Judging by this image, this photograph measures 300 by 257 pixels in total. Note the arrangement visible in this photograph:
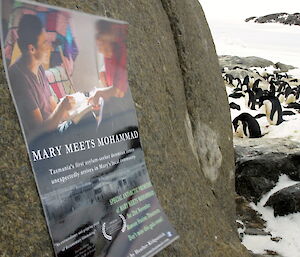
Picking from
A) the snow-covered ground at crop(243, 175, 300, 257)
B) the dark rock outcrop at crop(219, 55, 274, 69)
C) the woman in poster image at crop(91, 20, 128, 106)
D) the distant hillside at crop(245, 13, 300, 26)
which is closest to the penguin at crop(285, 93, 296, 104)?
the snow-covered ground at crop(243, 175, 300, 257)

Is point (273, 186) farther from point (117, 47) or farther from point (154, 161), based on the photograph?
point (117, 47)

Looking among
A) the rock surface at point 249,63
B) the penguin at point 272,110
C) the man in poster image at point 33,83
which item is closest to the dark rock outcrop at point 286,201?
the man in poster image at point 33,83

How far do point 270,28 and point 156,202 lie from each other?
61935 millimetres

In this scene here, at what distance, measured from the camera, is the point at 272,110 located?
7.85 metres

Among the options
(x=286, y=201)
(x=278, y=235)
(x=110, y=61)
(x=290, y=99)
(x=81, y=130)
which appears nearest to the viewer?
(x=81, y=130)

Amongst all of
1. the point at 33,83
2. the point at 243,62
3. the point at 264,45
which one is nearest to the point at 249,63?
the point at 243,62

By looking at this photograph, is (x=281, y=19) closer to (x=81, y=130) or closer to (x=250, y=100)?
(x=250, y=100)

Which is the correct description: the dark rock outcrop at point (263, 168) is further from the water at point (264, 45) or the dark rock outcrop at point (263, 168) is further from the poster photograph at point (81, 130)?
the water at point (264, 45)

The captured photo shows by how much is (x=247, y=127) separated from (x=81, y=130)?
5154 millimetres

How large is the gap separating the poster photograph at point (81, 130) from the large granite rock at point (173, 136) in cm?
5

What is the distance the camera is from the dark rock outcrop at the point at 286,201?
3354 millimetres

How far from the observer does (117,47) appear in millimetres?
1741

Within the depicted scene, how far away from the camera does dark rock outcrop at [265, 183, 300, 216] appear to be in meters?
3.35

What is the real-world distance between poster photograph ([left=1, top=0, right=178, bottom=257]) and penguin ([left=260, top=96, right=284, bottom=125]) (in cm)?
570
